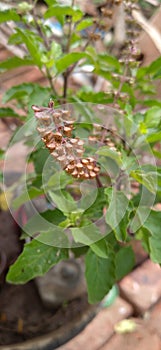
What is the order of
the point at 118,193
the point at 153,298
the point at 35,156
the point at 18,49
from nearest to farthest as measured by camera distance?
the point at 118,193, the point at 35,156, the point at 153,298, the point at 18,49

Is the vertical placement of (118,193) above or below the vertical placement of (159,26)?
below

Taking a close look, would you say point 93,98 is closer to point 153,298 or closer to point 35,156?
point 35,156

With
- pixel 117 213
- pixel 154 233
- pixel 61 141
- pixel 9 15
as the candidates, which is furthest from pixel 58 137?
pixel 9 15

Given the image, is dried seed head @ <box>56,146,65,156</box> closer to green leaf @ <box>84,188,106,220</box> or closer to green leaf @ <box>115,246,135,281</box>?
green leaf @ <box>84,188,106,220</box>

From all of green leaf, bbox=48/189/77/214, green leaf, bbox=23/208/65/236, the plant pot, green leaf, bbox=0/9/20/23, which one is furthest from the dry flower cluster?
the plant pot

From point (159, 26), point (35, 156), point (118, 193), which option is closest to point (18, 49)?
point (159, 26)

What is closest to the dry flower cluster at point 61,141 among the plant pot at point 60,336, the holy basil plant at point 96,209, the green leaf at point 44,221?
the holy basil plant at point 96,209

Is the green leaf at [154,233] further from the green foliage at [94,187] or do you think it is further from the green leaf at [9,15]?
the green leaf at [9,15]
